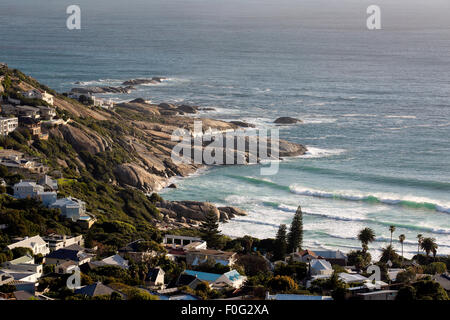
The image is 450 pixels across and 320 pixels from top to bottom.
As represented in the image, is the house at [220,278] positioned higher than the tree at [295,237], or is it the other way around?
the house at [220,278]

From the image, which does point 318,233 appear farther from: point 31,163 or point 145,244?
point 31,163

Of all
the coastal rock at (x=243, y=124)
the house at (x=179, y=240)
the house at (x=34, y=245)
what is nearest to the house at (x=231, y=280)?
the house at (x=34, y=245)

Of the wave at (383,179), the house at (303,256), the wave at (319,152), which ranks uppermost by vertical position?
the house at (303,256)

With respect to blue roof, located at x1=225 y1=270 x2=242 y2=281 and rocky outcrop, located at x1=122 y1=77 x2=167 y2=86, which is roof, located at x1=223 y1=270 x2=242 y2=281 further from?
rocky outcrop, located at x1=122 y1=77 x2=167 y2=86

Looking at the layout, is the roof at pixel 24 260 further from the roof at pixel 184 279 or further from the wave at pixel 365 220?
the wave at pixel 365 220

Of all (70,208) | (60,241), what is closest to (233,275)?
(60,241)

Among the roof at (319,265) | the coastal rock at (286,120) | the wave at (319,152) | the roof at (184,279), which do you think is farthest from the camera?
the coastal rock at (286,120)

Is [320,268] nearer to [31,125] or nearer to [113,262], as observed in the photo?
[113,262]

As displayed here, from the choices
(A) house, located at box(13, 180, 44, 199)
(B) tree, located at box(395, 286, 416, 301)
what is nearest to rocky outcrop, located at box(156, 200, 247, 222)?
(A) house, located at box(13, 180, 44, 199)
